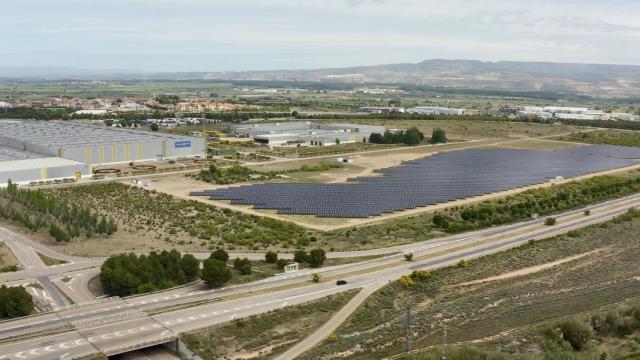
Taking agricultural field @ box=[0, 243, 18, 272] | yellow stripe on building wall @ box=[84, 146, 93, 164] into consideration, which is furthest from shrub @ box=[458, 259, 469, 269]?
yellow stripe on building wall @ box=[84, 146, 93, 164]

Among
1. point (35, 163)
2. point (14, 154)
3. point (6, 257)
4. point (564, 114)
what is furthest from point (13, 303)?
point (564, 114)

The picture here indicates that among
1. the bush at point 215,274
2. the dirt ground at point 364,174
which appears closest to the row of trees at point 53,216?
the dirt ground at point 364,174

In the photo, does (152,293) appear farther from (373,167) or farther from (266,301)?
(373,167)

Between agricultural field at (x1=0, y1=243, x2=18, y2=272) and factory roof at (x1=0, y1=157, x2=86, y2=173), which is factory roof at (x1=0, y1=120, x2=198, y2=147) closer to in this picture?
factory roof at (x1=0, y1=157, x2=86, y2=173)

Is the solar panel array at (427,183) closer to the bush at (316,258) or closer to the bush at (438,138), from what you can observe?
the bush at (438,138)

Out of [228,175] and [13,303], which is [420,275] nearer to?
[13,303]

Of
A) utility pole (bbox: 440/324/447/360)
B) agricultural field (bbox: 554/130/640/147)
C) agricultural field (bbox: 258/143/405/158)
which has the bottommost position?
utility pole (bbox: 440/324/447/360)
